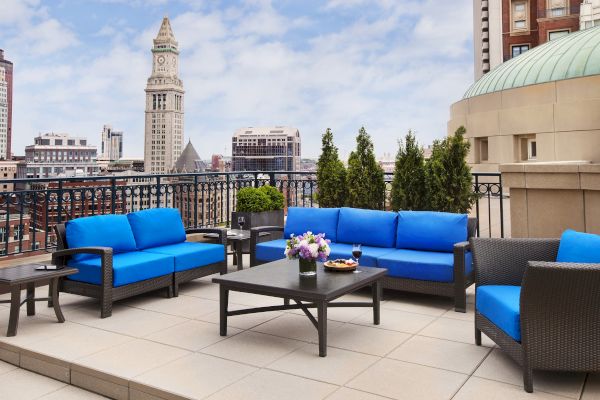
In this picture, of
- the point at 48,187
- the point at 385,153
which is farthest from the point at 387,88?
the point at 48,187

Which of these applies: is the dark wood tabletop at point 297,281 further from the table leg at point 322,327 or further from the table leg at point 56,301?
the table leg at point 56,301

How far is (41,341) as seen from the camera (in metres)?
3.69

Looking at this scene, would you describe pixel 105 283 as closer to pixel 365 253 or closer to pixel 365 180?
pixel 365 253

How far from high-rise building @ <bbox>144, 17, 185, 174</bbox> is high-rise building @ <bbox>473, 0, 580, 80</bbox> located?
31.3 m

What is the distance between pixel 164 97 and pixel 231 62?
14586 mm

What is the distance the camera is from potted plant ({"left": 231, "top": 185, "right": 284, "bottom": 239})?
24.3 ft

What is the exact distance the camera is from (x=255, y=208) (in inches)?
294

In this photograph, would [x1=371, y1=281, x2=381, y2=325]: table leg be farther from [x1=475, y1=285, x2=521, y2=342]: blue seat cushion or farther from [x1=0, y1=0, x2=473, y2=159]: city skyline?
[x1=0, y1=0, x2=473, y2=159]: city skyline

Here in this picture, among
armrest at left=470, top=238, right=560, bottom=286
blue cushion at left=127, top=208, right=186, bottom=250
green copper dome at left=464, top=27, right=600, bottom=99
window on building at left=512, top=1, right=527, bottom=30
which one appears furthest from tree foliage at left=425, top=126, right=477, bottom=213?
window on building at left=512, top=1, right=527, bottom=30

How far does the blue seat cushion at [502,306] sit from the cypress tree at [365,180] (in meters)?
3.74

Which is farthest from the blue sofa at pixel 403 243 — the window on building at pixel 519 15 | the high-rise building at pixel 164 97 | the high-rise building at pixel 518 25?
the window on building at pixel 519 15

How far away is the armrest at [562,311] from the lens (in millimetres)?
2684

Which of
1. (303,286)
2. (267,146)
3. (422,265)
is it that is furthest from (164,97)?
(303,286)

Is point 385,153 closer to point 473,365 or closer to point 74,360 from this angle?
A: point 473,365
